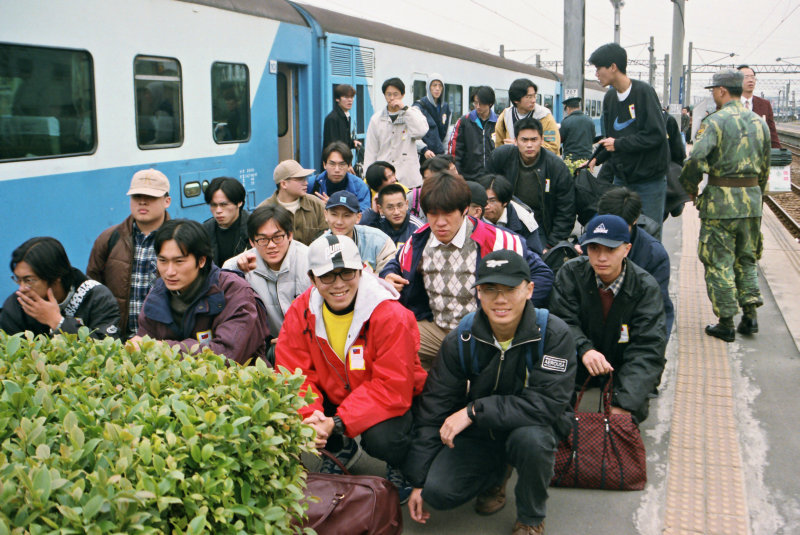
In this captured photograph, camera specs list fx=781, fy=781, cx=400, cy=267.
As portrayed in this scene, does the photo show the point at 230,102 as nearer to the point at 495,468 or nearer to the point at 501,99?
the point at 495,468

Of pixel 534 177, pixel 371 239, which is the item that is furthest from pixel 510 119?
pixel 371 239

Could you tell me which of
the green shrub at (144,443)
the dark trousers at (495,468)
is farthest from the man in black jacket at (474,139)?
the green shrub at (144,443)

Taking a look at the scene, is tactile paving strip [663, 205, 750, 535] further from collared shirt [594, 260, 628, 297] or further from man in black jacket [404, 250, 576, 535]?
collared shirt [594, 260, 628, 297]

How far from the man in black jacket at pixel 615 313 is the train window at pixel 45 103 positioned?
3672 millimetres

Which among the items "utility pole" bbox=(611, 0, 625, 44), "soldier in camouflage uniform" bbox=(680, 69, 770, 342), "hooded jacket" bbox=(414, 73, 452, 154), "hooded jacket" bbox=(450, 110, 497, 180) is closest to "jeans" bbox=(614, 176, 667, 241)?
"soldier in camouflage uniform" bbox=(680, 69, 770, 342)

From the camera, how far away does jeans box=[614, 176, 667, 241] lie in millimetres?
6621

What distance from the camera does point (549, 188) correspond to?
6.48m

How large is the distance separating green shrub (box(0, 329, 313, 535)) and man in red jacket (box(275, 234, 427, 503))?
2.49 ft

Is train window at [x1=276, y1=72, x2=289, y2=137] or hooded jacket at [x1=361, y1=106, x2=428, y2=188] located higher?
train window at [x1=276, y1=72, x2=289, y2=137]

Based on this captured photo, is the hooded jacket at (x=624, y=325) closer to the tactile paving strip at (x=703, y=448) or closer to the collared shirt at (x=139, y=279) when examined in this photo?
the tactile paving strip at (x=703, y=448)

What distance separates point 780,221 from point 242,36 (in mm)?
10841

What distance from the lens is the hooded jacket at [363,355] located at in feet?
11.6

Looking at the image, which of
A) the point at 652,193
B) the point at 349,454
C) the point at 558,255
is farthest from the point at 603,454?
the point at 652,193

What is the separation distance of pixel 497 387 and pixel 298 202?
9.86 feet
